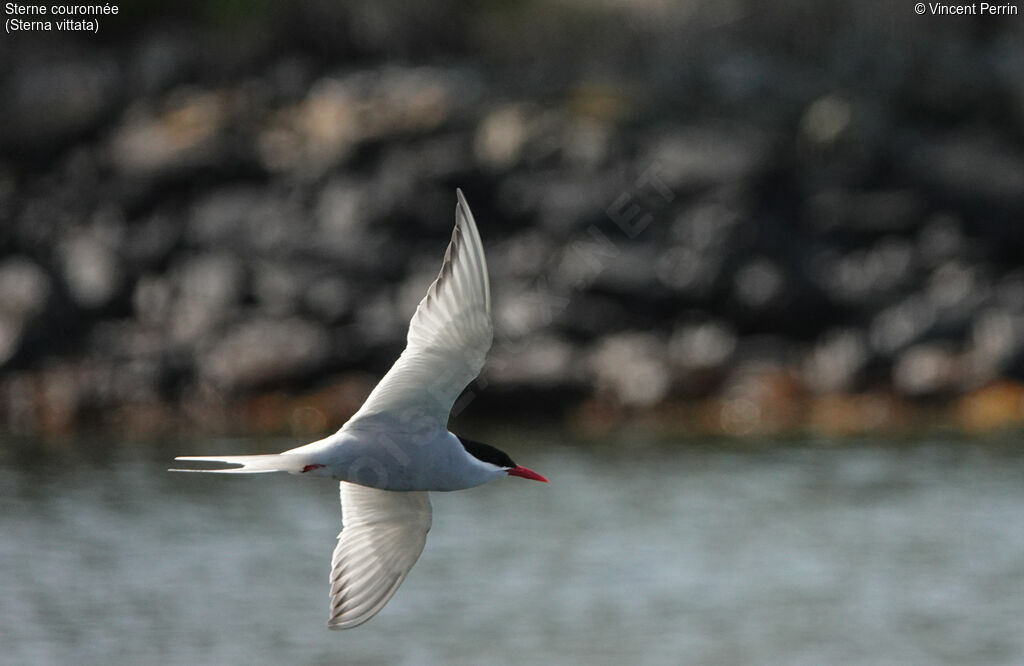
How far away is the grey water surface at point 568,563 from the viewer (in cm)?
1186

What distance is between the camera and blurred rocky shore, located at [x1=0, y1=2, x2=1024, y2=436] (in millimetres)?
17250

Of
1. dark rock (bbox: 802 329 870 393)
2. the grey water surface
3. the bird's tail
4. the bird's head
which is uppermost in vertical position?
dark rock (bbox: 802 329 870 393)

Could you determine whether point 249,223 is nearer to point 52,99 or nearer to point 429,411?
point 52,99

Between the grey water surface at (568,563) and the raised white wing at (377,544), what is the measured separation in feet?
16.9

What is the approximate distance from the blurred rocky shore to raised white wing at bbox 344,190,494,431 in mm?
11021

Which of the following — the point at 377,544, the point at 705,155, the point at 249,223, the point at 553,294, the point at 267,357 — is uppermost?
the point at 705,155

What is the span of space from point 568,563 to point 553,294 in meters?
4.62

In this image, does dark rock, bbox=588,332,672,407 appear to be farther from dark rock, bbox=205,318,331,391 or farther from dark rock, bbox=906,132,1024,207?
dark rock, bbox=906,132,1024,207

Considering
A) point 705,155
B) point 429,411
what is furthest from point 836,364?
point 429,411

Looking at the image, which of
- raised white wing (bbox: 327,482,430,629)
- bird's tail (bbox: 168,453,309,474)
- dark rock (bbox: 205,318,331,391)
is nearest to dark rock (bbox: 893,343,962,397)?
dark rock (bbox: 205,318,331,391)

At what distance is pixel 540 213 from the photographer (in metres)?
18.5

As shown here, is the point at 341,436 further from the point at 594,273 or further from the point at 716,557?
the point at 594,273

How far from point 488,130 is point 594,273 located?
Result: 235 centimetres

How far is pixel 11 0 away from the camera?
69.8 ft
